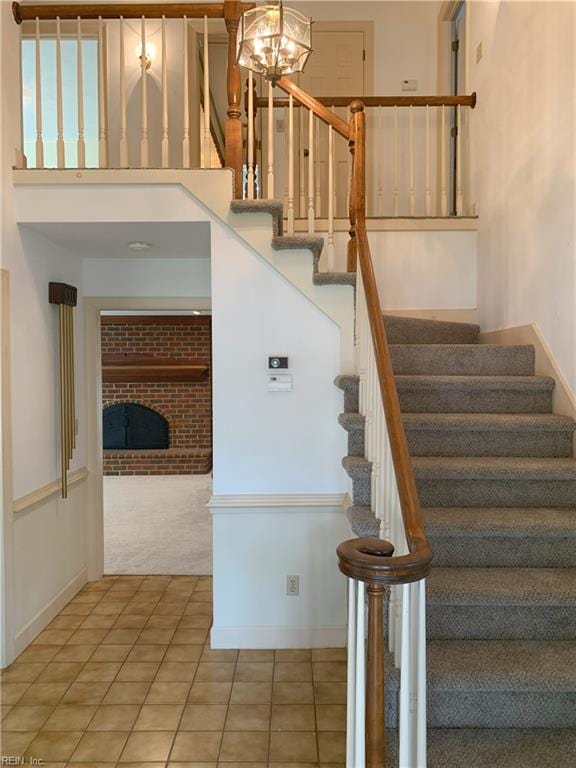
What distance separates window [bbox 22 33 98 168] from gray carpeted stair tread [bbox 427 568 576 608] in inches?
199

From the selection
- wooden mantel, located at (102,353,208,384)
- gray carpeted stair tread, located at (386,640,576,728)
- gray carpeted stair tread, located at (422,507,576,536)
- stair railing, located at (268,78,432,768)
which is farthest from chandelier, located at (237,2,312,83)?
wooden mantel, located at (102,353,208,384)

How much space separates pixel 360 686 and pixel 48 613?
8.30 feet

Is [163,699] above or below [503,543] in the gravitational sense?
below

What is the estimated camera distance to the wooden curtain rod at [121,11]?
2.74 meters

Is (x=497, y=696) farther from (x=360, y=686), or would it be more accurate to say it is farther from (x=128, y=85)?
(x=128, y=85)

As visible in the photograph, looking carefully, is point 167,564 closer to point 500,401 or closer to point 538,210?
point 500,401

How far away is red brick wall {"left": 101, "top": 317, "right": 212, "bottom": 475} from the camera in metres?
8.02

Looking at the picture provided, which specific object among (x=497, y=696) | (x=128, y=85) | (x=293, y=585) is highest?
(x=128, y=85)

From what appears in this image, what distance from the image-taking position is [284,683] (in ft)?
8.43

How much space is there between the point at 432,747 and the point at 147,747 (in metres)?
1.19

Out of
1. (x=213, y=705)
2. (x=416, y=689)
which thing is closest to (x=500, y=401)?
(x=416, y=689)

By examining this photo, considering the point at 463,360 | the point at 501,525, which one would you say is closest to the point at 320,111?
the point at 463,360

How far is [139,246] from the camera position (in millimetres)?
3342

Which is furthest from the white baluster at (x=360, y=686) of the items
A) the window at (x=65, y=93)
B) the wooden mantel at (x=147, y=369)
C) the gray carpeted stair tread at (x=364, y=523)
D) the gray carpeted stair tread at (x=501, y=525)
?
the wooden mantel at (x=147, y=369)
